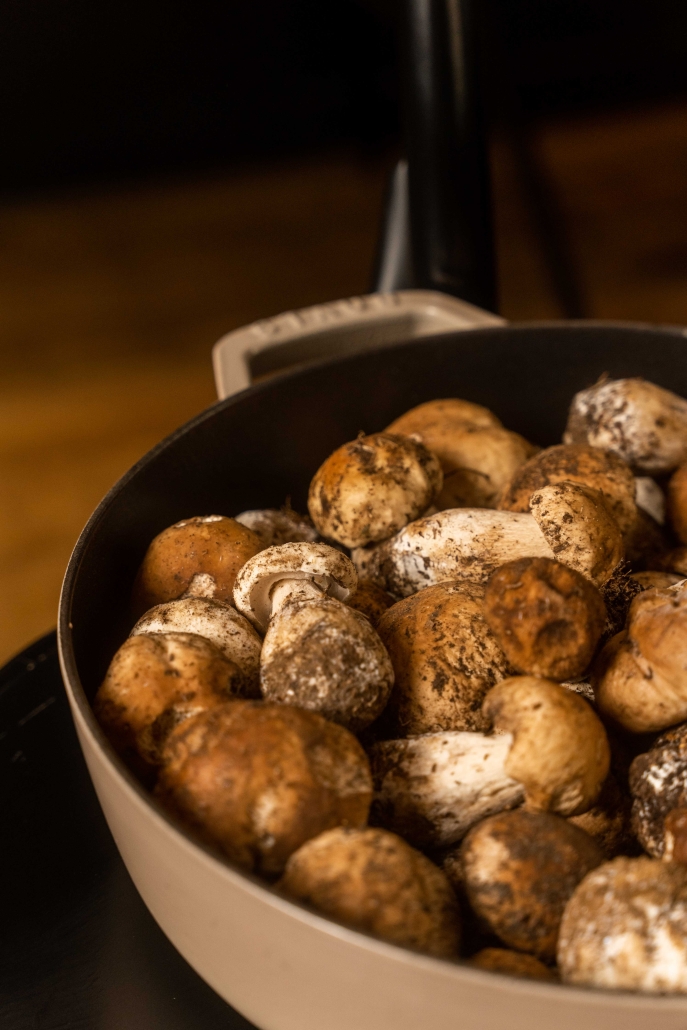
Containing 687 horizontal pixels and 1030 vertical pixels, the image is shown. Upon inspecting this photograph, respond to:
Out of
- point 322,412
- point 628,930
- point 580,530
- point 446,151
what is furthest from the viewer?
point 446,151

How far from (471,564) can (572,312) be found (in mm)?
1671

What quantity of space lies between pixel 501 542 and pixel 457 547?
3 cm

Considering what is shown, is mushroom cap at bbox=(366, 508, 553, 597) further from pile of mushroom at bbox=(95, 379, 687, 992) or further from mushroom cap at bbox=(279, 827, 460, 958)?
mushroom cap at bbox=(279, 827, 460, 958)

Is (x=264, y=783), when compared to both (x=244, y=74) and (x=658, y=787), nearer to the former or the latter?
(x=658, y=787)

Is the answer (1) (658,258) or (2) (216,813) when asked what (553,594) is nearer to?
(2) (216,813)

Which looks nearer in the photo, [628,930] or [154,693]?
[628,930]

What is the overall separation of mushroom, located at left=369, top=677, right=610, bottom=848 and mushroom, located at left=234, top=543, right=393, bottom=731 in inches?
1.5

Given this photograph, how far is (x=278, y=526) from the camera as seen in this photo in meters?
0.77

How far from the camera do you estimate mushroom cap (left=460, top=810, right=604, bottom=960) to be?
46cm

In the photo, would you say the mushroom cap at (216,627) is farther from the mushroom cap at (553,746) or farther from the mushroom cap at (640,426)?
the mushroom cap at (640,426)

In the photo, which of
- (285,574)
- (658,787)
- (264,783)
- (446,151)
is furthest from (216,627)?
(446,151)

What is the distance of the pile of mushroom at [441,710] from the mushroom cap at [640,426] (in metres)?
0.04

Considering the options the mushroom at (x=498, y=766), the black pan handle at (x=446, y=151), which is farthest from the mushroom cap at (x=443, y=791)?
the black pan handle at (x=446, y=151)

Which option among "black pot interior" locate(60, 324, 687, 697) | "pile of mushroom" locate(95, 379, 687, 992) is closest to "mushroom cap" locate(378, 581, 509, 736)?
"pile of mushroom" locate(95, 379, 687, 992)
